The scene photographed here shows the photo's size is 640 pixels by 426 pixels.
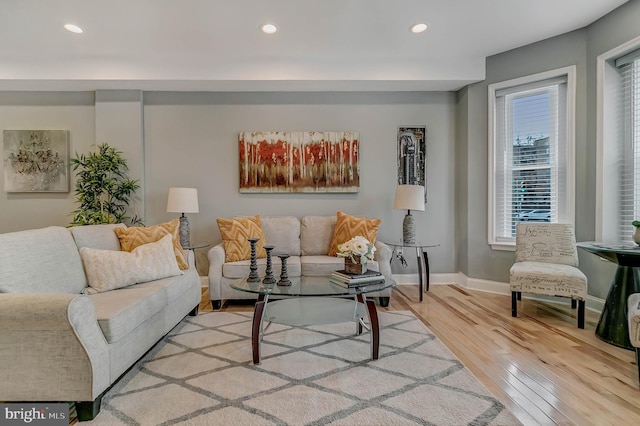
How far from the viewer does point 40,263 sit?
2090mm

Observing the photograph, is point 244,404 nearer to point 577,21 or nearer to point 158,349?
point 158,349

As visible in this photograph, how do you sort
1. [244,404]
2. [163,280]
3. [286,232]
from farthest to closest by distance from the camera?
[286,232] < [163,280] < [244,404]

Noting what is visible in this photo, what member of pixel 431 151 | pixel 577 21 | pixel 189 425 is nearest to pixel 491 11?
pixel 577 21

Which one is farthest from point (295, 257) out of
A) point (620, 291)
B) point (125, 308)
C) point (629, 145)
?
point (629, 145)

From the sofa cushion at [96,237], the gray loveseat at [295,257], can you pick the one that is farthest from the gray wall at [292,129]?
the sofa cushion at [96,237]

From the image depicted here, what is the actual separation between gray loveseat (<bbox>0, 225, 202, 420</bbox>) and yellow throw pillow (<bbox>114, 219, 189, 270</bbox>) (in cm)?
50

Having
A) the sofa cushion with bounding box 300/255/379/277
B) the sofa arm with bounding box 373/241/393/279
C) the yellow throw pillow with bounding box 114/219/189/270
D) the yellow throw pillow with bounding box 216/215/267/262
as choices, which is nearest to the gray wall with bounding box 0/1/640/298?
the yellow throw pillow with bounding box 216/215/267/262

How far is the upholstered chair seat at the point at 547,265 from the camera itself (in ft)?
9.37

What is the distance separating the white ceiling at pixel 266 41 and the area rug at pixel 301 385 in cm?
279

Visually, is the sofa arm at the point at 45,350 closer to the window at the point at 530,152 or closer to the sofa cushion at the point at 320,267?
the sofa cushion at the point at 320,267

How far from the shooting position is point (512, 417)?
1.65 m

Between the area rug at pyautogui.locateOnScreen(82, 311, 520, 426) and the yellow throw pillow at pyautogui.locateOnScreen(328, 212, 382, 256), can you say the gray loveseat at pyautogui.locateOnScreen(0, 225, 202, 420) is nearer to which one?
the area rug at pyautogui.locateOnScreen(82, 311, 520, 426)

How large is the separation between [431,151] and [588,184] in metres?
1.70

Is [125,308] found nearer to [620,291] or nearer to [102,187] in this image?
[102,187]
